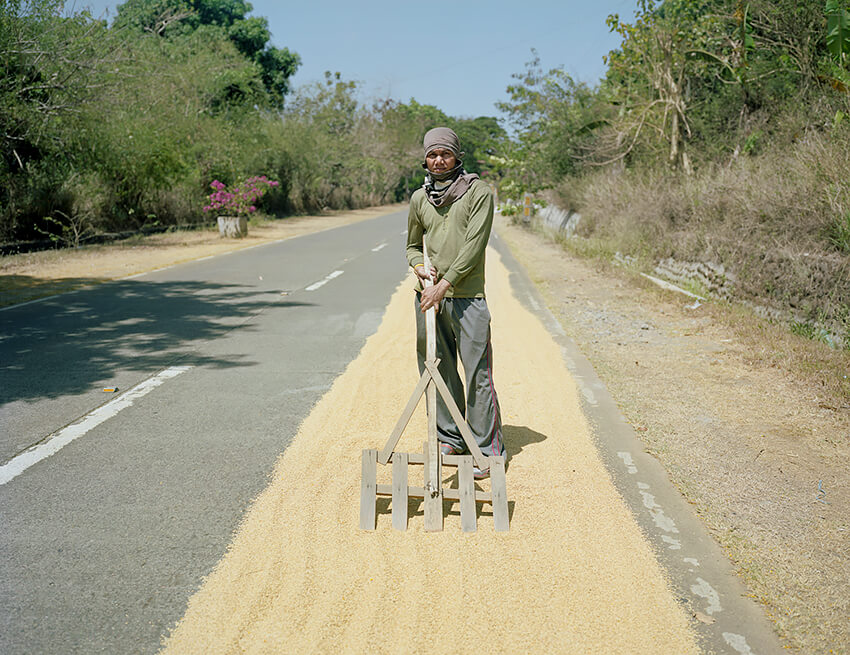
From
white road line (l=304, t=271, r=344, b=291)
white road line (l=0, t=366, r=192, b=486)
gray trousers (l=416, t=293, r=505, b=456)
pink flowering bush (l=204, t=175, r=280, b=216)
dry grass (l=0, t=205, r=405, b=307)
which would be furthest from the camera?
pink flowering bush (l=204, t=175, r=280, b=216)

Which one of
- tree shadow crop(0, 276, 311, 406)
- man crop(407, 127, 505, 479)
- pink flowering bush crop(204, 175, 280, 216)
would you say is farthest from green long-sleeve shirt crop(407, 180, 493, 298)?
pink flowering bush crop(204, 175, 280, 216)

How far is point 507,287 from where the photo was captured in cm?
1398

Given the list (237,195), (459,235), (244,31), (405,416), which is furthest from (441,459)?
(244,31)

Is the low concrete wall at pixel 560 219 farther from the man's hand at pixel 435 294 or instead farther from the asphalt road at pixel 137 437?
the man's hand at pixel 435 294

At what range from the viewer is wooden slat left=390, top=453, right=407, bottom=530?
3986mm

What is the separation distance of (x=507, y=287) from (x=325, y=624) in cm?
1125

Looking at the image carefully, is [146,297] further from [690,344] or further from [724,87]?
[724,87]

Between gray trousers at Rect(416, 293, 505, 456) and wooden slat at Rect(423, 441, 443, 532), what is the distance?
24.9 inches

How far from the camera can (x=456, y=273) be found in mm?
4195

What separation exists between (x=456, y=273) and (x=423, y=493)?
4.02 feet

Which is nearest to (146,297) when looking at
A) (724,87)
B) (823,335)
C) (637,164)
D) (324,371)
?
(324,371)

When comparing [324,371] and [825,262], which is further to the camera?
[825,262]

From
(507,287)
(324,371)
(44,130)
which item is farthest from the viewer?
(44,130)

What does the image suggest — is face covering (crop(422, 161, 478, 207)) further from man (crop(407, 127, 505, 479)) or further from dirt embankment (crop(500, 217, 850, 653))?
dirt embankment (crop(500, 217, 850, 653))
